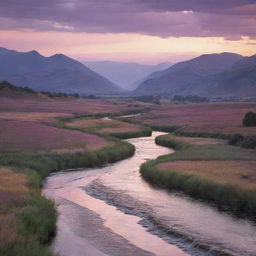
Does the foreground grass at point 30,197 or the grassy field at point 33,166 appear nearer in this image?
the foreground grass at point 30,197

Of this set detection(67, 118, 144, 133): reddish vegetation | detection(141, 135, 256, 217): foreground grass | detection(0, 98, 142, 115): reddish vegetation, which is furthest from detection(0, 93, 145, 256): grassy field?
detection(0, 98, 142, 115): reddish vegetation

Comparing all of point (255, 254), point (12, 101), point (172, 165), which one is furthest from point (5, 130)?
point (12, 101)

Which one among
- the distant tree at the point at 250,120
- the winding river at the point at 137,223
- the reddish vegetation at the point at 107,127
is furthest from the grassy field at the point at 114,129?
the winding river at the point at 137,223

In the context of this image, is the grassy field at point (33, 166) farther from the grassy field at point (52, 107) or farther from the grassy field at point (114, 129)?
the grassy field at point (52, 107)

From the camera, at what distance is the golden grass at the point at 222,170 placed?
3694 cm

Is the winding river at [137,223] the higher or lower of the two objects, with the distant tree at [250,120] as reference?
lower

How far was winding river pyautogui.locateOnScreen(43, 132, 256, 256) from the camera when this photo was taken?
83.6ft

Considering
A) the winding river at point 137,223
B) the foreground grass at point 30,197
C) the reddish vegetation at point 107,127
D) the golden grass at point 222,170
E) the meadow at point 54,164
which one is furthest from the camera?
the reddish vegetation at point 107,127

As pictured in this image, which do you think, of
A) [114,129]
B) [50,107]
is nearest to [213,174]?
[114,129]

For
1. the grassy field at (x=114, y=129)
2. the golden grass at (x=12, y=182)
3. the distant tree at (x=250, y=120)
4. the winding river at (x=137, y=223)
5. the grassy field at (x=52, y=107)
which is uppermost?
the distant tree at (x=250, y=120)

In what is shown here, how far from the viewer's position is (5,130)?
224 feet

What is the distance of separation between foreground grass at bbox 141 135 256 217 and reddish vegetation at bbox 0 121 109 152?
1128cm

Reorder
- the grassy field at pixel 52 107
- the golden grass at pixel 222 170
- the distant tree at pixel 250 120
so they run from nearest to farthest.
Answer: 1. the golden grass at pixel 222 170
2. the distant tree at pixel 250 120
3. the grassy field at pixel 52 107

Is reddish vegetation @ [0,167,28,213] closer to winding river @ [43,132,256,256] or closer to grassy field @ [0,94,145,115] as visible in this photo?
winding river @ [43,132,256,256]
